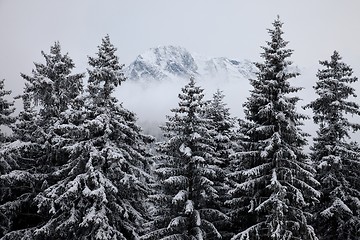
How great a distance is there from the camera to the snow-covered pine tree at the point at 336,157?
21.4 meters

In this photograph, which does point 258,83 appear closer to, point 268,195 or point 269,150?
point 269,150

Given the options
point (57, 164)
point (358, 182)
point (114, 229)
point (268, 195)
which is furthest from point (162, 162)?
point (358, 182)

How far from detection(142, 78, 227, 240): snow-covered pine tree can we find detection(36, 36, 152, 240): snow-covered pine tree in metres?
1.52

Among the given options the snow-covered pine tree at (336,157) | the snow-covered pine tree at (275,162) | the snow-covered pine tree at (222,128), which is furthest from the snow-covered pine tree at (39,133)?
the snow-covered pine tree at (336,157)

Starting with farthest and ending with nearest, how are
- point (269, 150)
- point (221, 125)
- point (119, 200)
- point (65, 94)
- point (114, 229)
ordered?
point (221, 125) → point (65, 94) → point (119, 200) → point (114, 229) → point (269, 150)

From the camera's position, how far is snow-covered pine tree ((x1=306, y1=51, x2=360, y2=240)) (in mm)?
21422

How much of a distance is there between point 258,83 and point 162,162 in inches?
268

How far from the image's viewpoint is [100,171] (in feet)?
63.1

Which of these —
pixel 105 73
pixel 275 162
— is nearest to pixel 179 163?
pixel 275 162

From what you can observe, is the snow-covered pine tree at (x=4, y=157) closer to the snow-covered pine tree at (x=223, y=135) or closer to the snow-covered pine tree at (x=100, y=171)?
the snow-covered pine tree at (x=100, y=171)

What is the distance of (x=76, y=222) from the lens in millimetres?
18859

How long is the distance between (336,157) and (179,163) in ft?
A: 30.7

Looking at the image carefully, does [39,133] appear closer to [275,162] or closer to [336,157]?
[275,162]

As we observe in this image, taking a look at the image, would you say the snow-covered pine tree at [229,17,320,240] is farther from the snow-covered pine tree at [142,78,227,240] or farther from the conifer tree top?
the conifer tree top
